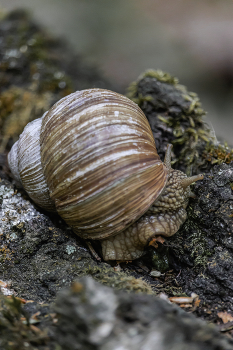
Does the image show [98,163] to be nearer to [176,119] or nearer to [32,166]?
[32,166]

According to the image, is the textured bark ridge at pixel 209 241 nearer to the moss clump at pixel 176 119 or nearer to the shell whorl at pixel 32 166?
the moss clump at pixel 176 119

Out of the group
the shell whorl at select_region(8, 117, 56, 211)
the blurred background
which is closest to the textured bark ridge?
the shell whorl at select_region(8, 117, 56, 211)

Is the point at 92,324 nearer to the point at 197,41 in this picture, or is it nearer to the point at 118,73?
the point at 118,73

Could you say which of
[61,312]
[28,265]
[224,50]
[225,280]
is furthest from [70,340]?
[224,50]

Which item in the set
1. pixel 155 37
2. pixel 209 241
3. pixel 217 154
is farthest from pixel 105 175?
pixel 155 37

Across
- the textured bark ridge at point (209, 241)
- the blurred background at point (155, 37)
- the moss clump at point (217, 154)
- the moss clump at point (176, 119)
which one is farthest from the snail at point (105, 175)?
the blurred background at point (155, 37)

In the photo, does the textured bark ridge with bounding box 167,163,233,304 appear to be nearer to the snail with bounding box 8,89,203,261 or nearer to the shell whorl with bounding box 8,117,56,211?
the snail with bounding box 8,89,203,261
